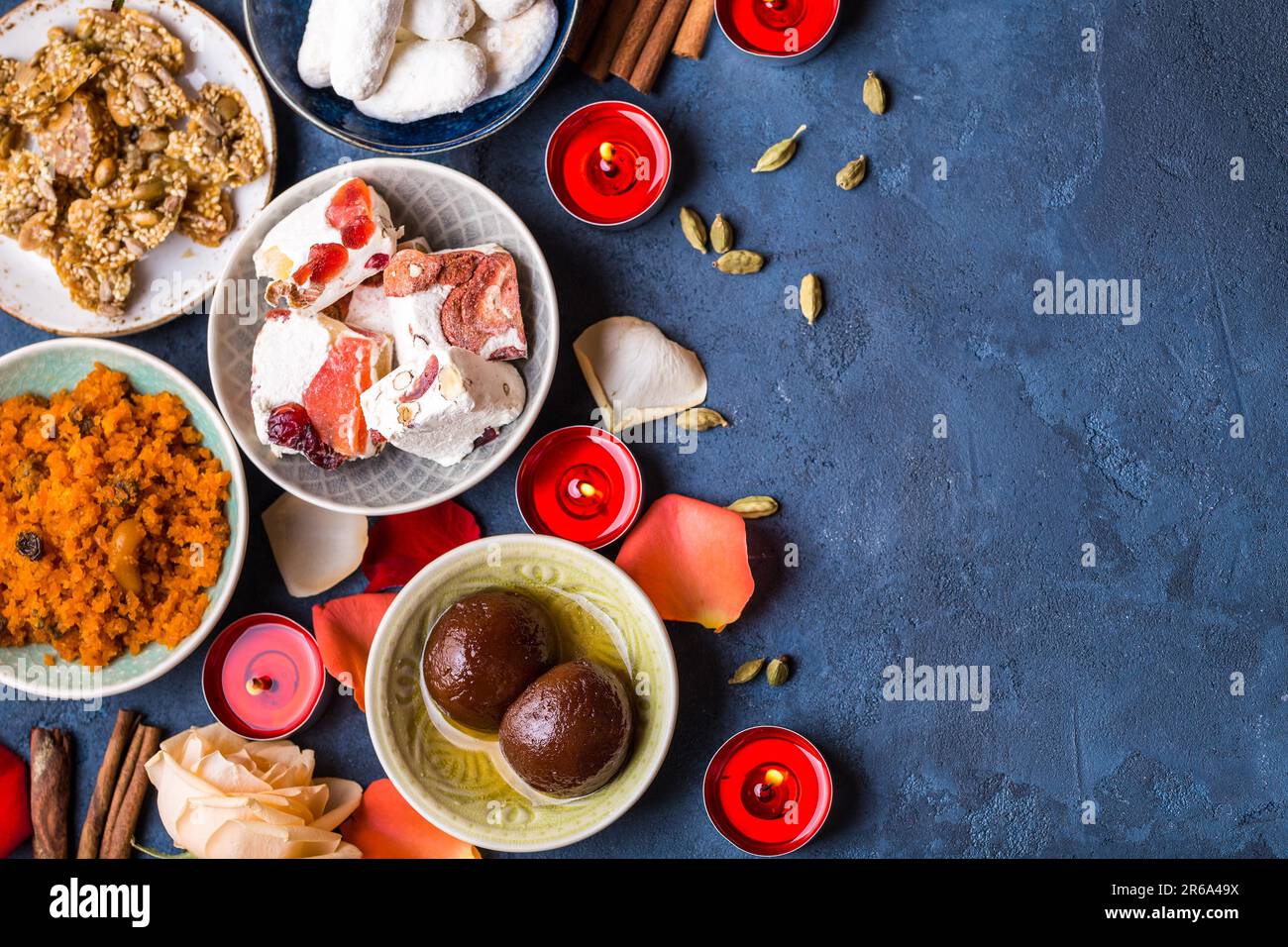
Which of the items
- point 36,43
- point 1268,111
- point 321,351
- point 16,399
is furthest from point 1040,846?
point 36,43

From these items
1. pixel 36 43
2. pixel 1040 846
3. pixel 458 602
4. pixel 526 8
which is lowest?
pixel 1040 846

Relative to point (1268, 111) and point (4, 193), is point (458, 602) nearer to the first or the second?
point (4, 193)

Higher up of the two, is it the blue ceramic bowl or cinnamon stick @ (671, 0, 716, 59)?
cinnamon stick @ (671, 0, 716, 59)

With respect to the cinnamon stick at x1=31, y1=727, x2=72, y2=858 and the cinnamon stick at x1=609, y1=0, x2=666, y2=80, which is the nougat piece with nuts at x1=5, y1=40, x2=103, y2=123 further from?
the cinnamon stick at x1=31, y1=727, x2=72, y2=858

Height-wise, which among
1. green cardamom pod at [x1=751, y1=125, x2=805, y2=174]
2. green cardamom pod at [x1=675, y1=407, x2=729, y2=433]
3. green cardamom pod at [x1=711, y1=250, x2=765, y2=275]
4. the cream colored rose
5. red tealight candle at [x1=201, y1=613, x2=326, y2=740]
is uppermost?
green cardamom pod at [x1=751, y1=125, x2=805, y2=174]

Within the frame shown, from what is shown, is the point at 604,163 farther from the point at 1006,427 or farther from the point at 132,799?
the point at 132,799

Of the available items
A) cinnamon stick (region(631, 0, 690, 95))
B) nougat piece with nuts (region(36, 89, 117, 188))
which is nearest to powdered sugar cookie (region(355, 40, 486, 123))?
cinnamon stick (region(631, 0, 690, 95))

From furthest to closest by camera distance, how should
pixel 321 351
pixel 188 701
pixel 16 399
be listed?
pixel 188 701
pixel 16 399
pixel 321 351
